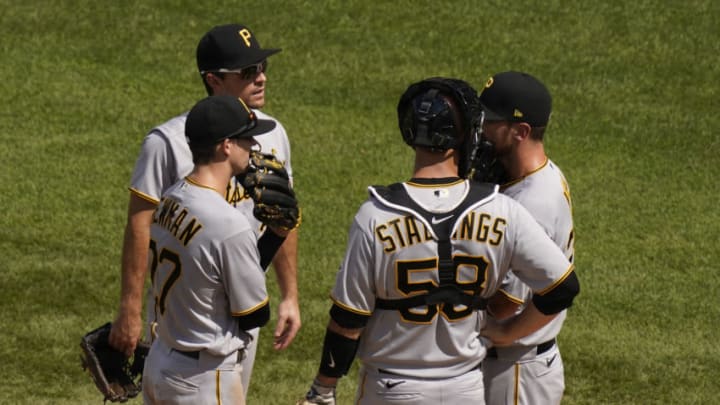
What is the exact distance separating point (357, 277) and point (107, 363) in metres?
2.10

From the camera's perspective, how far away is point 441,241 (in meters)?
5.36

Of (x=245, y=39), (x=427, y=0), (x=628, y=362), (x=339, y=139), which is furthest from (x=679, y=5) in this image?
(x=245, y=39)

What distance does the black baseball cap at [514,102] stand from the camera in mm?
6223

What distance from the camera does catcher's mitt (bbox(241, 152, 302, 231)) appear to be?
6219 millimetres

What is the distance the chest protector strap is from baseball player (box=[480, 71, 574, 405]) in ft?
2.54

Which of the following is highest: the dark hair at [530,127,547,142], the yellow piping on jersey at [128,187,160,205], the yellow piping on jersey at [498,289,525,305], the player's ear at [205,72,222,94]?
the player's ear at [205,72,222,94]

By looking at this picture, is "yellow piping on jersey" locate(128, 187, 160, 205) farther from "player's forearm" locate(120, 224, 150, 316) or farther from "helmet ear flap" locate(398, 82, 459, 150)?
"helmet ear flap" locate(398, 82, 459, 150)

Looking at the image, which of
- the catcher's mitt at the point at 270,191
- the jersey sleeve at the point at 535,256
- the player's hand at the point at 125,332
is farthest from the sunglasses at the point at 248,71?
the jersey sleeve at the point at 535,256

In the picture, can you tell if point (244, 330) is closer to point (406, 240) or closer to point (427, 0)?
point (406, 240)

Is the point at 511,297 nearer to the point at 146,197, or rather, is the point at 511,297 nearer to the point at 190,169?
the point at 190,169

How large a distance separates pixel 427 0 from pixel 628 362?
32.1 feet

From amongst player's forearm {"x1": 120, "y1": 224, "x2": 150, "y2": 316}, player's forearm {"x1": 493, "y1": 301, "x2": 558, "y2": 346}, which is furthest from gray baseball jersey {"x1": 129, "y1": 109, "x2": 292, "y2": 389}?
player's forearm {"x1": 493, "y1": 301, "x2": 558, "y2": 346}

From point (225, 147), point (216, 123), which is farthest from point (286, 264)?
point (216, 123)

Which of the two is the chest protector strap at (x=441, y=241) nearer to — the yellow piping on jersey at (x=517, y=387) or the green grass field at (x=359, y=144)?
the yellow piping on jersey at (x=517, y=387)
